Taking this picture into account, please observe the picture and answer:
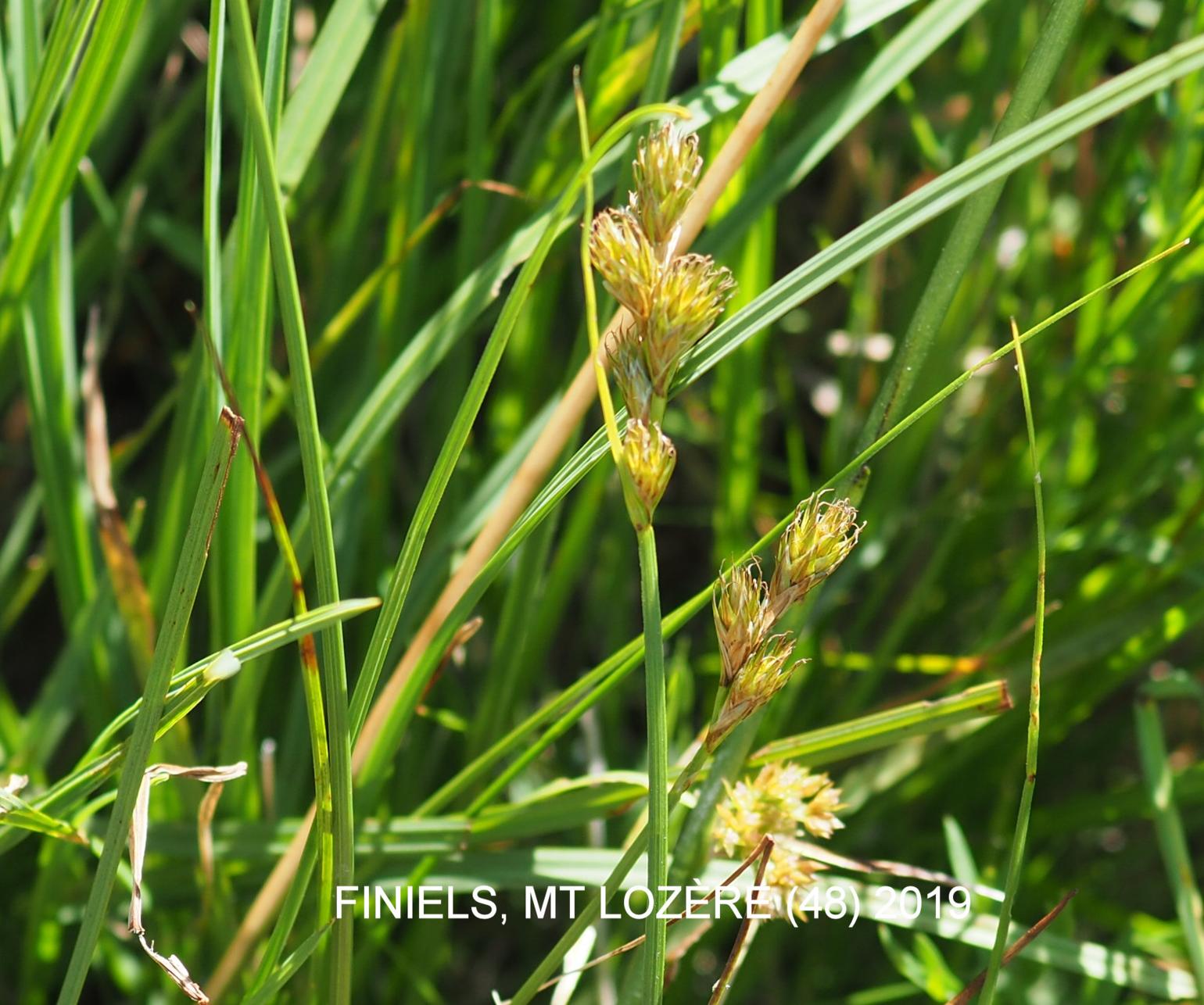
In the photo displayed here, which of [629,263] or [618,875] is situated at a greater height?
[629,263]

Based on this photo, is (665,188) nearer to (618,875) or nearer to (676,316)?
(676,316)

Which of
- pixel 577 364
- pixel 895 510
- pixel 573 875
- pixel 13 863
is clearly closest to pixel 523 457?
pixel 577 364

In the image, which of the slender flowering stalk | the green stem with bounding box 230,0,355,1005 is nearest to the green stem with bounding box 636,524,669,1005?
the slender flowering stalk

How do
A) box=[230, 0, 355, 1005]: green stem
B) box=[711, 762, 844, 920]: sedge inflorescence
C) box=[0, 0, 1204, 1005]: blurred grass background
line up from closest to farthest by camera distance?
box=[230, 0, 355, 1005]: green stem < box=[711, 762, 844, 920]: sedge inflorescence < box=[0, 0, 1204, 1005]: blurred grass background

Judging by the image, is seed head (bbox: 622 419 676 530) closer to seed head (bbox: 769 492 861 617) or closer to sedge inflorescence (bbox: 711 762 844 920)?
seed head (bbox: 769 492 861 617)

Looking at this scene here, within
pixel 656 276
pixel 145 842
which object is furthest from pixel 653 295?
pixel 145 842

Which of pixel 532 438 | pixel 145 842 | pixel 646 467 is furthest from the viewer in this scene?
pixel 532 438

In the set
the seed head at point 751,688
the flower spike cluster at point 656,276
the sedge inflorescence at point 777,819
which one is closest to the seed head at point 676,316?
the flower spike cluster at point 656,276

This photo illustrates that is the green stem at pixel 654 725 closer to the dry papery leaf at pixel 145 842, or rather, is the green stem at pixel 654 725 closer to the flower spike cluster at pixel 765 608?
the flower spike cluster at pixel 765 608
